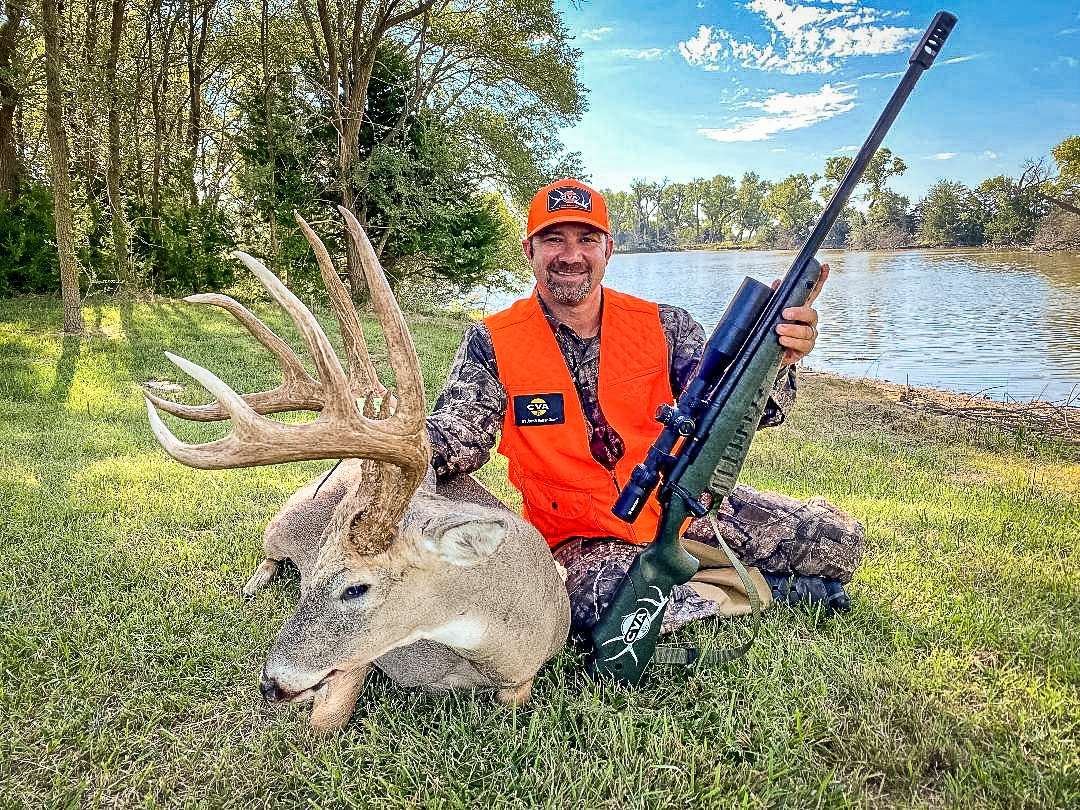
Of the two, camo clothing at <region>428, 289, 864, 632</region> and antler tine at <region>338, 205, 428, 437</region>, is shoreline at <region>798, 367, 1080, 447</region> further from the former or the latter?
antler tine at <region>338, 205, 428, 437</region>

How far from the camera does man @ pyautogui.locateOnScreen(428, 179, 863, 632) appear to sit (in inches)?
127

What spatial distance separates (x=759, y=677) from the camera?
272 cm

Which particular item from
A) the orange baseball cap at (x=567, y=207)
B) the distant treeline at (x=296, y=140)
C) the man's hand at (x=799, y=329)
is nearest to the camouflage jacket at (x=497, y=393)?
the man's hand at (x=799, y=329)

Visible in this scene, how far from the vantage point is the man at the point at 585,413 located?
3236mm

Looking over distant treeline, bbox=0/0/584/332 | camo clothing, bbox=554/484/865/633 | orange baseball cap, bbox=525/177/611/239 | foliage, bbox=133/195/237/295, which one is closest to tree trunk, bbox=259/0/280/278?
distant treeline, bbox=0/0/584/332

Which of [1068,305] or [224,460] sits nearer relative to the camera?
[224,460]

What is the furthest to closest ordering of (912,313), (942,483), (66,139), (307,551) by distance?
(912,313) < (66,139) < (942,483) < (307,551)

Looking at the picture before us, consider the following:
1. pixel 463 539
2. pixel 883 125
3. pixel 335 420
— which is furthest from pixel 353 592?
pixel 883 125

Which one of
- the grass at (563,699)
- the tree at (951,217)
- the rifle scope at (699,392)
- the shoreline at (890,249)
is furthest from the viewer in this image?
the tree at (951,217)

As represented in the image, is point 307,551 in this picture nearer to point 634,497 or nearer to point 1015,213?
point 634,497

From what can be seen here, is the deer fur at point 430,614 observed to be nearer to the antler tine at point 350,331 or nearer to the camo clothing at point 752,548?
the camo clothing at point 752,548

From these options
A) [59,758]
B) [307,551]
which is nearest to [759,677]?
[307,551]

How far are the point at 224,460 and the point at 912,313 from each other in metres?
19.8

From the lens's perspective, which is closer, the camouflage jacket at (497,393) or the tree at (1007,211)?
the camouflage jacket at (497,393)
